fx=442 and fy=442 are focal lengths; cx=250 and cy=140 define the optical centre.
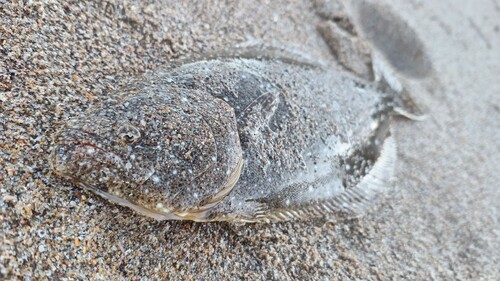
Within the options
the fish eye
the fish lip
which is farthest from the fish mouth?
the fish eye

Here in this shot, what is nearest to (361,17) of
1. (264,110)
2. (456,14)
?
(456,14)

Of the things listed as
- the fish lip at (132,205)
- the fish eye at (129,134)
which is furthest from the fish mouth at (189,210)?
the fish eye at (129,134)

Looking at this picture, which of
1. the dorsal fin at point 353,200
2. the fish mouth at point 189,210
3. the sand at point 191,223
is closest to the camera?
the sand at point 191,223

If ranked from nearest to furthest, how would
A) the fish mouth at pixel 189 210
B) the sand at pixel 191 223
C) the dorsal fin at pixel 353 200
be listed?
the sand at pixel 191 223, the fish mouth at pixel 189 210, the dorsal fin at pixel 353 200

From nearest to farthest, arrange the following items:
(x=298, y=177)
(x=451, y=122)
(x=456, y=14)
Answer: (x=298, y=177), (x=451, y=122), (x=456, y=14)

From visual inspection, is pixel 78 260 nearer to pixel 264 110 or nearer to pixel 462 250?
pixel 264 110

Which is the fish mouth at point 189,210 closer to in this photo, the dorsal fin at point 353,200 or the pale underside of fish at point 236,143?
the pale underside of fish at point 236,143

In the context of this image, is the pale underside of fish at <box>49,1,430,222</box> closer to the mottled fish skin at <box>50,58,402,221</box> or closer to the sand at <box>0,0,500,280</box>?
the mottled fish skin at <box>50,58,402,221</box>
